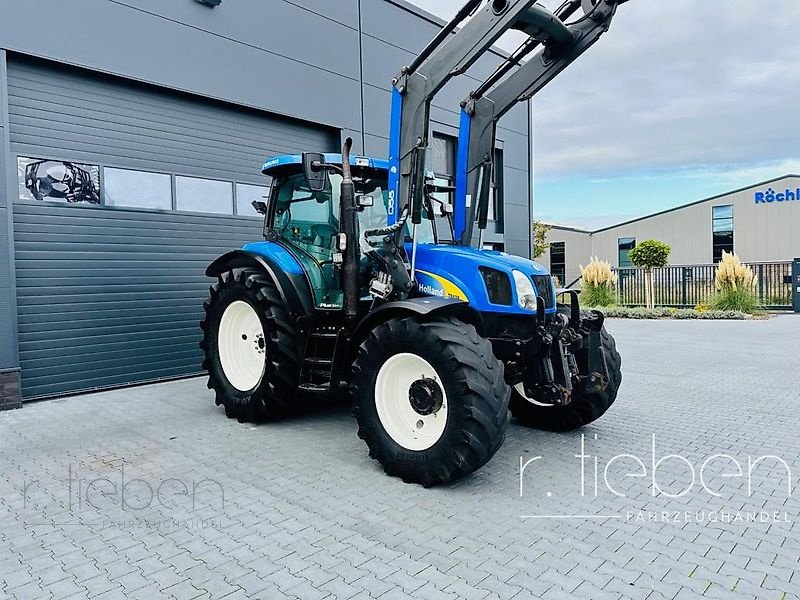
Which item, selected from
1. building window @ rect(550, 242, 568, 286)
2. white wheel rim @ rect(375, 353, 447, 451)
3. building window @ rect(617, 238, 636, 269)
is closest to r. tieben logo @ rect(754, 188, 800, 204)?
Result: building window @ rect(617, 238, 636, 269)

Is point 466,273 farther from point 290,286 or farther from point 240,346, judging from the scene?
point 240,346

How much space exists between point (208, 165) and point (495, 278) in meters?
5.50

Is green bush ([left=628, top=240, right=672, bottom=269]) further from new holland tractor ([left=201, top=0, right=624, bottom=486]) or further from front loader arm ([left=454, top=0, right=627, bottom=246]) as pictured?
front loader arm ([left=454, top=0, right=627, bottom=246])

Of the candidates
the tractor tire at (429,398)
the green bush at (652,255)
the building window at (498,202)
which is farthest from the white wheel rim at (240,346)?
the green bush at (652,255)

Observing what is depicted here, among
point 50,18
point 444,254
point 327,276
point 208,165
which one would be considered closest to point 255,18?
point 208,165

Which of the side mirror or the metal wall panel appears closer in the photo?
the side mirror

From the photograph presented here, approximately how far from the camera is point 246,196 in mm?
8891

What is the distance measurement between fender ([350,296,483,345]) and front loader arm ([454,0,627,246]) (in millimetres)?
1161

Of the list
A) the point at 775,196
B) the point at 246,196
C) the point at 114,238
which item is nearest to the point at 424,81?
the point at 114,238

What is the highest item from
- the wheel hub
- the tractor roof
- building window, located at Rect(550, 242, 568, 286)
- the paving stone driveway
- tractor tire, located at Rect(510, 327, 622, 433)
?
building window, located at Rect(550, 242, 568, 286)

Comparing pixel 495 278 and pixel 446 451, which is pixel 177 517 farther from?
pixel 495 278

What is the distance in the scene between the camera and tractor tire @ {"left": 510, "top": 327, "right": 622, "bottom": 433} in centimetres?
498

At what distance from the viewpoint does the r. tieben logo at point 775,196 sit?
3134cm

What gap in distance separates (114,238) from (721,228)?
3482 cm
